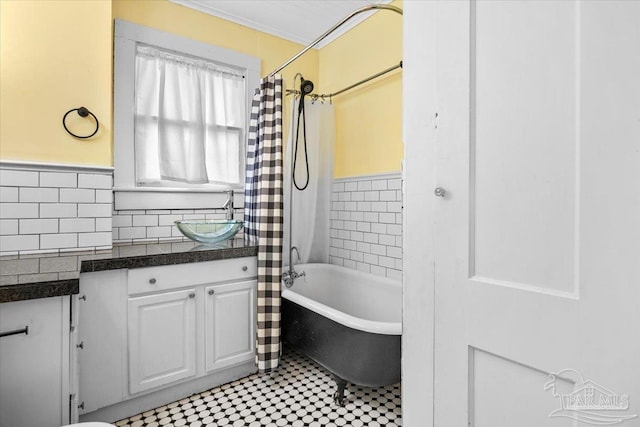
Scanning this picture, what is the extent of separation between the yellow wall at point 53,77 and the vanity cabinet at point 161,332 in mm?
856

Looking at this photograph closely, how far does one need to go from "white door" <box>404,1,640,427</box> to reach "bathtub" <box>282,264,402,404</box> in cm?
73

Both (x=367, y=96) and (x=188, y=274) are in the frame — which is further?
(x=367, y=96)

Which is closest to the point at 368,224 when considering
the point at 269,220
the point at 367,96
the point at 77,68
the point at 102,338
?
the point at 269,220

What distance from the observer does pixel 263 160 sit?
2.24m

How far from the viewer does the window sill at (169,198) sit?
2.32 metres

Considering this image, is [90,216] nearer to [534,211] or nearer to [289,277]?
[289,277]

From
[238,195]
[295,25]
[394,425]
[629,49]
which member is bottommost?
[394,425]

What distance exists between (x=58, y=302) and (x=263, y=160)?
1.37 meters

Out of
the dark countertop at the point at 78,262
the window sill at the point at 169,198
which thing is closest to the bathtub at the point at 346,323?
the dark countertop at the point at 78,262

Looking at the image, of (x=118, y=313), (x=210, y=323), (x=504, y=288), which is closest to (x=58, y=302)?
(x=118, y=313)

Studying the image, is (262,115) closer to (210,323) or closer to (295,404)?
(210,323)

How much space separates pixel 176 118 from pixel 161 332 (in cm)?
159

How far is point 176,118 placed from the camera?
254 centimetres

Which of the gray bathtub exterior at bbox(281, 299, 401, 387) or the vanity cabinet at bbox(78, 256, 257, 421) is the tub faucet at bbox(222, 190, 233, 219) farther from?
the gray bathtub exterior at bbox(281, 299, 401, 387)
